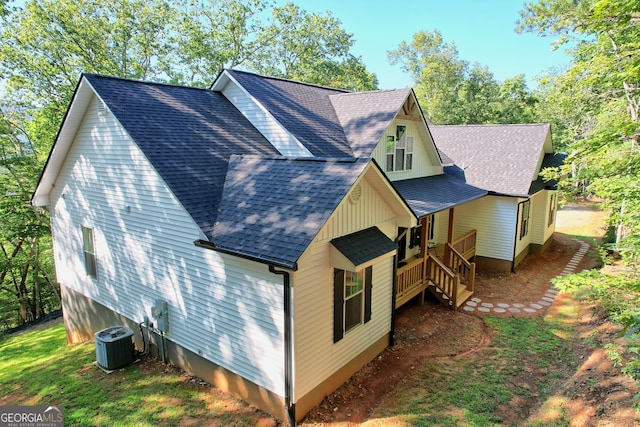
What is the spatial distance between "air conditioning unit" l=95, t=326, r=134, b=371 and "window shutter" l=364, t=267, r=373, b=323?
19.1 ft

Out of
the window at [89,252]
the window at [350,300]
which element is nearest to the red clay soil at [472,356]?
the window at [350,300]

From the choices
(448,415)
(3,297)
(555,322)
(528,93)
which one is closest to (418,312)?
(555,322)

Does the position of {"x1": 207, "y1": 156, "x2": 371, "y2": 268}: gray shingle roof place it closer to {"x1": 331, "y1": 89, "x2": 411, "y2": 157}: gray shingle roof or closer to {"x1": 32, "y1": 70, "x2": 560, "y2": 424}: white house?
{"x1": 32, "y1": 70, "x2": 560, "y2": 424}: white house

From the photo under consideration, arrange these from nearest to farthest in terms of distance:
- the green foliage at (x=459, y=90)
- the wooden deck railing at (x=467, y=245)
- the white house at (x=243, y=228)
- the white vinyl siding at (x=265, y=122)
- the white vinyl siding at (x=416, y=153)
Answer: the white house at (x=243, y=228) → the white vinyl siding at (x=265, y=122) → the white vinyl siding at (x=416, y=153) → the wooden deck railing at (x=467, y=245) → the green foliage at (x=459, y=90)

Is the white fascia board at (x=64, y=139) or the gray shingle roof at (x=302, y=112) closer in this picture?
the white fascia board at (x=64, y=139)

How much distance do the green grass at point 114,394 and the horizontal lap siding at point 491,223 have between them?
12.5m

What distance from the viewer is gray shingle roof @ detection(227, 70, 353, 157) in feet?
37.2

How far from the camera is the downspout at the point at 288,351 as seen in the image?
6301mm

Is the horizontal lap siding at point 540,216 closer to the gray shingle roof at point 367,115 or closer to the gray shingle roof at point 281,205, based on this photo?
the gray shingle roof at point 367,115

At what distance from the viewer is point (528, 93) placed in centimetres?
3978

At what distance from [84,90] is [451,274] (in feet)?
38.2

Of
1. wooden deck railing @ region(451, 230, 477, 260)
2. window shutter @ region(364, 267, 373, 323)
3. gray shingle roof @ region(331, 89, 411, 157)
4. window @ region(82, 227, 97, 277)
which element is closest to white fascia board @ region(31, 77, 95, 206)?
window @ region(82, 227, 97, 277)

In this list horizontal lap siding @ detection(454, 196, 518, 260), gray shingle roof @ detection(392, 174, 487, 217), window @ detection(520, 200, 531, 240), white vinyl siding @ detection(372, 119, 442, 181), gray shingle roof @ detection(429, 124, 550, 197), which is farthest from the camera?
window @ detection(520, 200, 531, 240)

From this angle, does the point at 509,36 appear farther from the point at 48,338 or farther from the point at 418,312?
the point at 48,338
